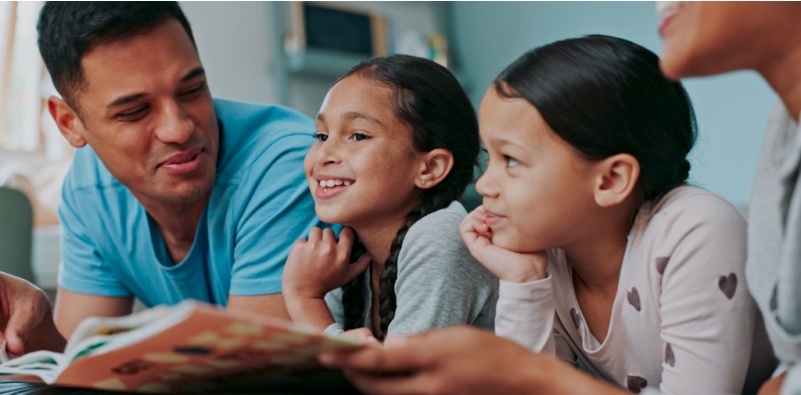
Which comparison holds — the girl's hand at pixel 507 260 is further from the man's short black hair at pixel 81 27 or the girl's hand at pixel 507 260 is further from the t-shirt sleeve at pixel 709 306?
the man's short black hair at pixel 81 27

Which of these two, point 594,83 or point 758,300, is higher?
point 594,83

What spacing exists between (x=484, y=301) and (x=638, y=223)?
0.87 feet

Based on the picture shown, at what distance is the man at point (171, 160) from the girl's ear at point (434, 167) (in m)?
0.24

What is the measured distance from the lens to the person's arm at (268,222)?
1.34 meters

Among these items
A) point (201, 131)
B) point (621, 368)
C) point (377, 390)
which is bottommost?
point (621, 368)

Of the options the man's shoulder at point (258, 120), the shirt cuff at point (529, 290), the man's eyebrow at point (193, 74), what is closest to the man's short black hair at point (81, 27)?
the man's eyebrow at point (193, 74)

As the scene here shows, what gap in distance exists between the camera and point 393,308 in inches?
48.3

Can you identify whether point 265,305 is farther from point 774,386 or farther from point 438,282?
point 774,386

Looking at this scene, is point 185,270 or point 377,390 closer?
point 377,390

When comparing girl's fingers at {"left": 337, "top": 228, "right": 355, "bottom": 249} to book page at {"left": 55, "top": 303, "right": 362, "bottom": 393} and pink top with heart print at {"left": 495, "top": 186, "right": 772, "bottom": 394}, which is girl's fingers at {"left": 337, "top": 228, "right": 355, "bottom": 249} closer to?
pink top with heart print at {"left": 495, "top": 186, "right": 772, "bottom": 394}

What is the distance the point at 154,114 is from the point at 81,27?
7.6 inches

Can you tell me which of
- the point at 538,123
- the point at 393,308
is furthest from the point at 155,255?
the point at 538,123

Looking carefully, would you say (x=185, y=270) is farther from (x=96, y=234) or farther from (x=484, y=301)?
(x=484, y=301)

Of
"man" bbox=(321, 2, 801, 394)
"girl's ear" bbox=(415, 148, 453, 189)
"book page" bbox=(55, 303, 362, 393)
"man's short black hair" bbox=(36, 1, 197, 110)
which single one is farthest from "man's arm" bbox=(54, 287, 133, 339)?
"man" bbox=(321, 2, 801, 394)
